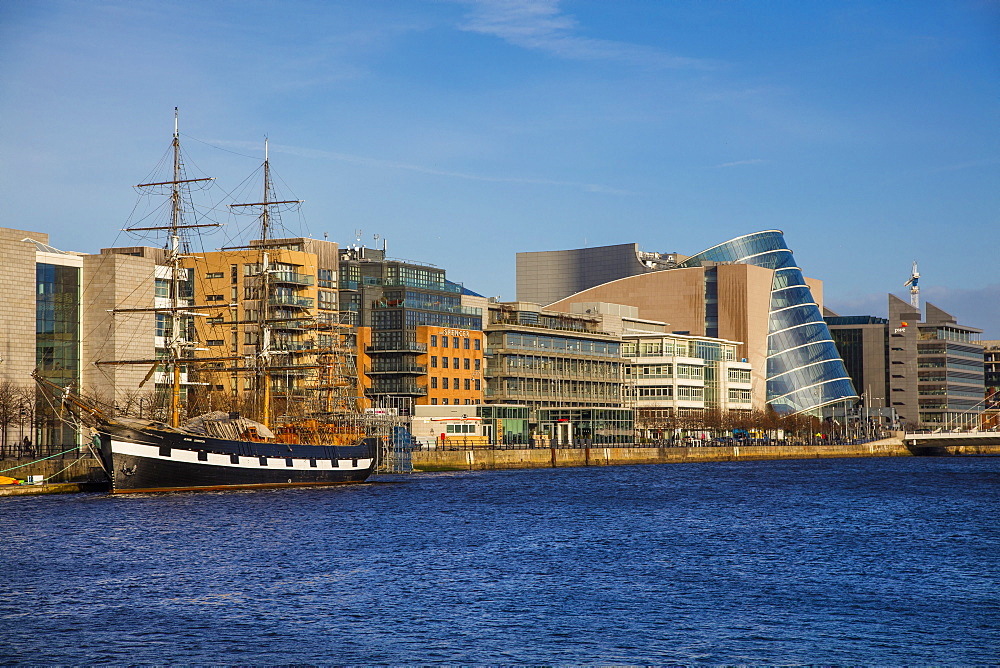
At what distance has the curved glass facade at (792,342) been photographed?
186625 millimetres

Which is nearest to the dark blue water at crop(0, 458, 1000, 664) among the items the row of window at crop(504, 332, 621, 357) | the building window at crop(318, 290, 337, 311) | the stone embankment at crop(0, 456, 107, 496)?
the stone embankment at crop(0, 456, 107, 496)

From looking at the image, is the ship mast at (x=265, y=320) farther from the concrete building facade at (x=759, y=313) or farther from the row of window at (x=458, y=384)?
the concrete building facade at (x=759, y=313)

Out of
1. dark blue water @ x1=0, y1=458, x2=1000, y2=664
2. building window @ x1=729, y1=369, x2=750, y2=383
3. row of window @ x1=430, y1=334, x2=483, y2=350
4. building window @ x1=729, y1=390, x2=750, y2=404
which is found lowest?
dark blue water @ x1=0, y1=458, x2=1000, y2=664

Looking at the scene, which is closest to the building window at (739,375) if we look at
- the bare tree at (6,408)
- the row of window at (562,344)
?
the row of window at (562,344)

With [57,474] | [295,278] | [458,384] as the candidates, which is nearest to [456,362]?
[458,384]

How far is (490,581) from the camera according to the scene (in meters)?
34.6

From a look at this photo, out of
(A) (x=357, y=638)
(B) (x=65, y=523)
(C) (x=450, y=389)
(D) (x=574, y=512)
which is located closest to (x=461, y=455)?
(C) (x=450, y=389)

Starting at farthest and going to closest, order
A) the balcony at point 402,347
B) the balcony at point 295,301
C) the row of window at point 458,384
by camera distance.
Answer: the row of window at point 458,384, the balcony at point 295,301, the balcony at point 402,347

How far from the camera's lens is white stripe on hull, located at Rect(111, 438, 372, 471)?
61.8m

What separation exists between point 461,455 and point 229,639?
70.9 m

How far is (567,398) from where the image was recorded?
446 ft

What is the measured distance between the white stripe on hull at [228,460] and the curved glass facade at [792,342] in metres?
117

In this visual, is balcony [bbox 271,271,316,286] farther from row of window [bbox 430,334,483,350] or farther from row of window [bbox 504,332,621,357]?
row of window [bbox 504,332,621,357]

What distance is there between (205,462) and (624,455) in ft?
195
